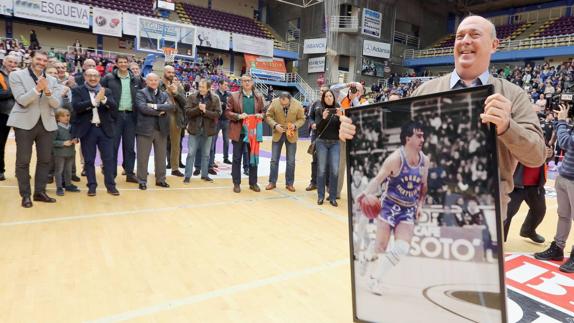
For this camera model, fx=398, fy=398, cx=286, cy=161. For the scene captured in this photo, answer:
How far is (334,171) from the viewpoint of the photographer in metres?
5.39

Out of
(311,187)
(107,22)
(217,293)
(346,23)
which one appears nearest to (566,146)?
(217,293)

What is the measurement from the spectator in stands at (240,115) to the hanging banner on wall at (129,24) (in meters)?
17.6

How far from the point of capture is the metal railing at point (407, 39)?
28.1 metres

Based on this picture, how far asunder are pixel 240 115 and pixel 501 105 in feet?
15.2

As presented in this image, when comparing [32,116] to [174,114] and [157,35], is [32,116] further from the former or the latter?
[157,35]

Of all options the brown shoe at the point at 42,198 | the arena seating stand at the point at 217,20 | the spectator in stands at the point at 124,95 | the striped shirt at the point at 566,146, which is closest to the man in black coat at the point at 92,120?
the spectator in stands at the point at 124,95

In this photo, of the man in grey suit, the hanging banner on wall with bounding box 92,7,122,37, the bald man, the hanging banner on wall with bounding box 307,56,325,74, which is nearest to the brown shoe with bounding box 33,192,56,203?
the man in grey suit

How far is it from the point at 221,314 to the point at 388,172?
136cm

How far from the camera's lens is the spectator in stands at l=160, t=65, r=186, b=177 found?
6.09 metres

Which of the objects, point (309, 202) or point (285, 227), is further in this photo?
point (309, 202)

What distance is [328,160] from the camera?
545 cm

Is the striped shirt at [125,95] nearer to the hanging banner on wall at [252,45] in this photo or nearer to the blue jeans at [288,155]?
the blue jeans at [288,155]

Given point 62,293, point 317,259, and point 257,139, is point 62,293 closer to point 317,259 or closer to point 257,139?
point 317,259

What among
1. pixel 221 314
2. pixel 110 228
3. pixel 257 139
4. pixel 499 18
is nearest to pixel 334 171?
pixel 257 139
